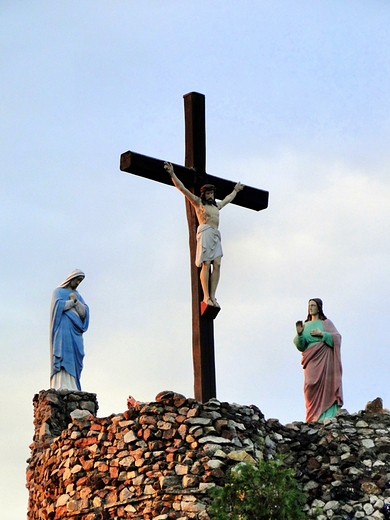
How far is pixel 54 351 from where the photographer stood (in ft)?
72.2

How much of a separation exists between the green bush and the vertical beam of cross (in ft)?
8.91

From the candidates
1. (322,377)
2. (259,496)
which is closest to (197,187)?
(322,377)

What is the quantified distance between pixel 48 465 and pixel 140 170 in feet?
13.6

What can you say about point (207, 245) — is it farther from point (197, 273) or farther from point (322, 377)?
point (322, 377)

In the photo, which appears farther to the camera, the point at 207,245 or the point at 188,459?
the point at 207,245

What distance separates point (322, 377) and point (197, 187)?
3140 millimetres

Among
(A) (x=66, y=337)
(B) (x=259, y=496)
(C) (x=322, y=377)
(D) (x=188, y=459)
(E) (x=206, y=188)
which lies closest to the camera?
(B) (x=259, y=496)

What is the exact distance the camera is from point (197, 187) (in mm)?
21391

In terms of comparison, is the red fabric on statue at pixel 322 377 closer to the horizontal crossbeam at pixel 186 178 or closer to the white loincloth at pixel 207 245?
the white loincloth at pixel 207 245

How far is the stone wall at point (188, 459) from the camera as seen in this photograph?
61.4 ft

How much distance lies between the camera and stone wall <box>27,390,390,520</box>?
1872 cm

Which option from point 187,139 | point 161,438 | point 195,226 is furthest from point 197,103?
point 161,438

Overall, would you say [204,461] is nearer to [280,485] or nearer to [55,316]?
[280,485]

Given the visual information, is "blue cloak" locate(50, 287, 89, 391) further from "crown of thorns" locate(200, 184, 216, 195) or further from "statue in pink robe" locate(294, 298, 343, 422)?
"statue in pink robe" locate(294, 298, 343, 422)
